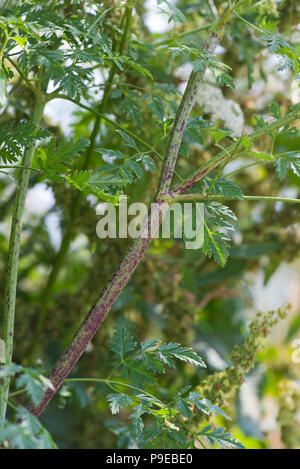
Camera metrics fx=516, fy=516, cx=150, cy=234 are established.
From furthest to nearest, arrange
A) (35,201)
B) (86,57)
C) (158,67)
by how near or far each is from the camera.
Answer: (35,201)
(158,67)
(86,57)

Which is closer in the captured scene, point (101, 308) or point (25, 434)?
point (25, 434)

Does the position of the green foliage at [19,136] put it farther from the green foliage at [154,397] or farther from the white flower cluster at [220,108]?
the white flower cluster at [220,108]

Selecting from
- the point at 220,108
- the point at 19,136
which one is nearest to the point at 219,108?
the point at 220,108

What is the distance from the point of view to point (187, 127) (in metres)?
0.58

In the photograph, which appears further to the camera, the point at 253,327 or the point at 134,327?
the point at 134,327

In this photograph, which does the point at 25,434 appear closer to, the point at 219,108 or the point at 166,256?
the point at 219,108

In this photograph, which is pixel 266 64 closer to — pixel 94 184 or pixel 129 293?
pixel 129 293

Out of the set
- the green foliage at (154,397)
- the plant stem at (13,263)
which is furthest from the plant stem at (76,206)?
the green foliage at (154,397)

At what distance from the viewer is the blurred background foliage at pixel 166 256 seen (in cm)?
75

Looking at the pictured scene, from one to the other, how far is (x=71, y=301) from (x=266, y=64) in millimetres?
608

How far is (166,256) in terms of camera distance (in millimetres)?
1056

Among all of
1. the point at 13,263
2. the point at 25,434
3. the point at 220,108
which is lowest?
the point at 25,434

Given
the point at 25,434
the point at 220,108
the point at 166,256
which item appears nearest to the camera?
the point at 25,434

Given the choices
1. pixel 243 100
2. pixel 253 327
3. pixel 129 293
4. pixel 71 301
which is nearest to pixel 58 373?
pixel 253 327
